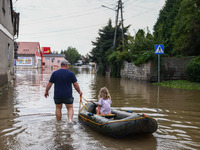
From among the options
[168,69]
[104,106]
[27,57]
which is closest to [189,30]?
[168,69]

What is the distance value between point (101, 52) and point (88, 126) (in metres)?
31.5

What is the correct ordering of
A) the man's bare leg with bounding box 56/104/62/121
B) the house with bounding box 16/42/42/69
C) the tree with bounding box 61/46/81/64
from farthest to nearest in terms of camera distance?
the tree with bounding box 61/46/81/64
the house with bounding box 16/42/42/69
the man's bare leg with bounding box 56/104/62/121

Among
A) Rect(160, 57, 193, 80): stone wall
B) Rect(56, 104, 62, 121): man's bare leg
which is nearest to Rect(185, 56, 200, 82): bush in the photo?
Rect(160, 57, 193, 80): stone wall

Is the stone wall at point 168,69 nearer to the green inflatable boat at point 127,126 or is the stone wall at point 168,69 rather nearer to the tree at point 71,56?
the green inflatable boat at point 127,126

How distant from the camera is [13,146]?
4562 mm

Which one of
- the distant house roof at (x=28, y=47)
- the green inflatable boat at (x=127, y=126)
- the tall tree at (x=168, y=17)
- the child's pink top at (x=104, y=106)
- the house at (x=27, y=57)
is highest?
the tall tree at (x=168, y=17)

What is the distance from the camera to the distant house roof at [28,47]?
5708 cm

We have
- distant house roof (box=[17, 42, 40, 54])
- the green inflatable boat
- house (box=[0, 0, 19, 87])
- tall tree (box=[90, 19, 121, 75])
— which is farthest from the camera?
distant house roof (box=[17, 42, 40, 54])

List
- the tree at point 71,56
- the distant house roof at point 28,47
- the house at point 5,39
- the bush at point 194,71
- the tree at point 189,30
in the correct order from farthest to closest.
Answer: the tree at point 71,56 < the distant house roof at point 28,47 < the tree at point 189,30 < the bush at point 194,71 < the house at point 5,39

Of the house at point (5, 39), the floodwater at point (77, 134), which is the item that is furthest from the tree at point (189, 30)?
the floodwater at point (77, 134)

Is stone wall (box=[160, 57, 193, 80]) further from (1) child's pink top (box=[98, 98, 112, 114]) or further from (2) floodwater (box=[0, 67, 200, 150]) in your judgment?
(1) child's pink top (box=[98, 98, 112, 114])

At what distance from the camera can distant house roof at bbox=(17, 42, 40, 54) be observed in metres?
57.1

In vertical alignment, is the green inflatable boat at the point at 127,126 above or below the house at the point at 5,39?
below

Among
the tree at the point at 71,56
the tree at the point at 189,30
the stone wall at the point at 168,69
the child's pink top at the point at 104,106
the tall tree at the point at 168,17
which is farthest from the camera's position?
the tree at the point at 71,56
